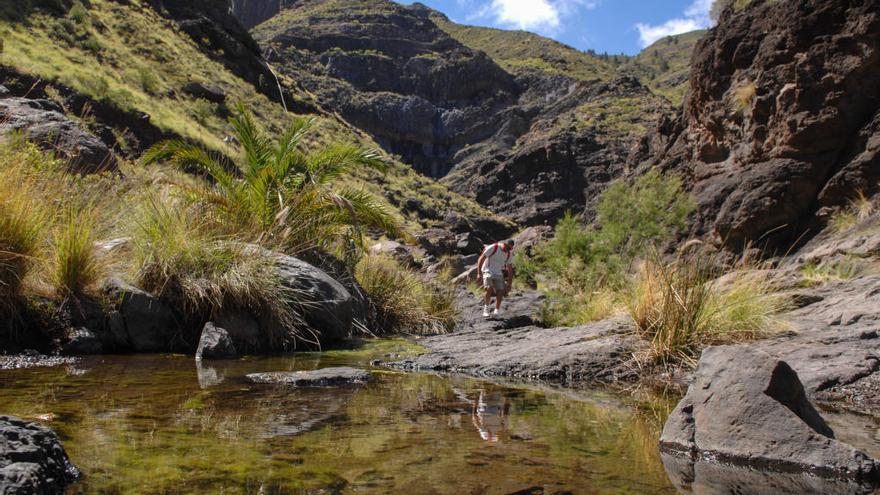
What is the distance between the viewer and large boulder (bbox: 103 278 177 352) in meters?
6.00

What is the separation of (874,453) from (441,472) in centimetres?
204

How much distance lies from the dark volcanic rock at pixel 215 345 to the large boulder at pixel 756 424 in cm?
424

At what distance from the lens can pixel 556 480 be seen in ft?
8.14

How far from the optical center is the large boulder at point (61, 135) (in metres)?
10.0

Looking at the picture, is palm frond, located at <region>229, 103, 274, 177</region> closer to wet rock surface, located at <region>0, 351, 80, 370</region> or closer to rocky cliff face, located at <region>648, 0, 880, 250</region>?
wet rock surface, located at <region>0, 351, 80, 370</region>

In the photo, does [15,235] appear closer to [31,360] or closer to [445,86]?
[31,360]

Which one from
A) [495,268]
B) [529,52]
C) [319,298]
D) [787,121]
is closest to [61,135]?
[319,298]

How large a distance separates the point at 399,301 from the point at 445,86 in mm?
112074

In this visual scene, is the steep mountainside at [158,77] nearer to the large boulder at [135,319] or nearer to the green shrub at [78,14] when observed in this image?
the green shrub at [78,14]

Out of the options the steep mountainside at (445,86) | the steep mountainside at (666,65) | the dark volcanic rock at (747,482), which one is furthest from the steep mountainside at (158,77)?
the steep mountainside at (666,65)

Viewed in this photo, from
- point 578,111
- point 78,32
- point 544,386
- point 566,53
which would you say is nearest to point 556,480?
point 544,386

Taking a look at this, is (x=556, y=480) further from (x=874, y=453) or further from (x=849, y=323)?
(x=849, y=323)

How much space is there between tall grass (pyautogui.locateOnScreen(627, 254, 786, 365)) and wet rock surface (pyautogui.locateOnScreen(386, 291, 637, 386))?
10.7 inches

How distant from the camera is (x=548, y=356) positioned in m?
5.84
